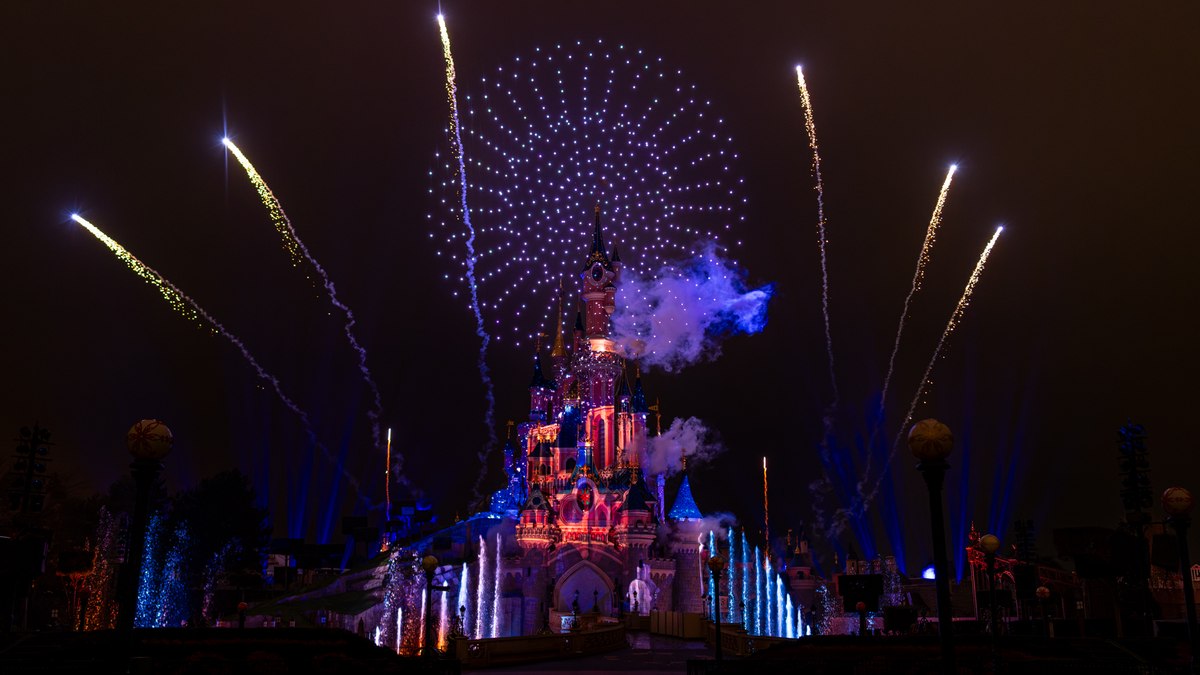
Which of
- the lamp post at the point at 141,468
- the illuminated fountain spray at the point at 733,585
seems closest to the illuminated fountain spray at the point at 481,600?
the illuminated fountain spray at the point at 733,585

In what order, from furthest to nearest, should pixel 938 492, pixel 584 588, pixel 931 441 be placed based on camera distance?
pixel 584 588 → pixel 931 441 → pixel 938 492

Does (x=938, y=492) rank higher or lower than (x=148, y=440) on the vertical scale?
lower

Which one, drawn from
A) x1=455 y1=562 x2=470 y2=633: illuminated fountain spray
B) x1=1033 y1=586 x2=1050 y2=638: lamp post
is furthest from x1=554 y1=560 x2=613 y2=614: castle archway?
x1=1033 y1=586 x2=1050 y2=638: lamp post

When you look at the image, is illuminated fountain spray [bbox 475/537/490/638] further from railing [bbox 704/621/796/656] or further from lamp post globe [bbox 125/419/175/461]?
lamp post globe [bbox 125/419/175/461]

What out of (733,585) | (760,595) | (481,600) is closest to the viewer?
(481,600)

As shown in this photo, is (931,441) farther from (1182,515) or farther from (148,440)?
(148,440)

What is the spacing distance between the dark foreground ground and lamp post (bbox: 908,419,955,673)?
22.0 feet

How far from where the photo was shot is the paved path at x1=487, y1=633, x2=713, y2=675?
86.7 feet

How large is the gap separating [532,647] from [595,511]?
42.9 m

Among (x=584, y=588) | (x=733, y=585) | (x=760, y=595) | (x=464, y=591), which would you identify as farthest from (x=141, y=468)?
(x=760, y=595)

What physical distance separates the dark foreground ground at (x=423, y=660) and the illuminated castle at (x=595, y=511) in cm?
4592

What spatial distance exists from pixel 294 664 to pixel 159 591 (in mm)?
63520

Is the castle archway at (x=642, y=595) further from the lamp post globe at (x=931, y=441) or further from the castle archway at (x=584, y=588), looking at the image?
the lamp post globe at (x=931, y=441)

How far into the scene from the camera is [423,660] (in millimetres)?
18625
